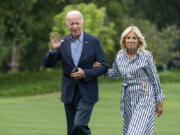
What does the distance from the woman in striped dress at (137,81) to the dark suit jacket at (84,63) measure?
43 centimetres

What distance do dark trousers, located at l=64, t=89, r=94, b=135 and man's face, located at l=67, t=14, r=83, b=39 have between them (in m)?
0.82

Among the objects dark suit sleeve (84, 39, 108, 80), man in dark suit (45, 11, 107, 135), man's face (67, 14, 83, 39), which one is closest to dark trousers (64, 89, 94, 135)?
man in dark suit (45, 11, 107, 135)

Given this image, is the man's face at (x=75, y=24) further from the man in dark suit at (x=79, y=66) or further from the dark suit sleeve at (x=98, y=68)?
the dark suit sleeve at (x=98, y=68)

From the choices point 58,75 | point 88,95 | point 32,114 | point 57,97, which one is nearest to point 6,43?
point 58,75

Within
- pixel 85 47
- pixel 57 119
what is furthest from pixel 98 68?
pixel 57 119

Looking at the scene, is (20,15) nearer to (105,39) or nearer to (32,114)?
(105,39)

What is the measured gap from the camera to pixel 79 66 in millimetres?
10023

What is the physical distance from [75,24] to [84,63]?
559 mm

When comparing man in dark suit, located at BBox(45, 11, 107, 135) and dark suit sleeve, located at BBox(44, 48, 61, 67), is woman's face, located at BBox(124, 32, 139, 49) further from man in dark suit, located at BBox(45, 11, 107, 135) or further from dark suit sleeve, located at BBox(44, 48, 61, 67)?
dark suit sleeve, located at BBox(44, 48, 61, 67)

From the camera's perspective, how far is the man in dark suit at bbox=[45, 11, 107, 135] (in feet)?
32.6

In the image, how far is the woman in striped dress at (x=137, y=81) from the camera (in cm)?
958

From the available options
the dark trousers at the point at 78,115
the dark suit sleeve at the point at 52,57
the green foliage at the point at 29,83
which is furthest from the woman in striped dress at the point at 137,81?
the green foliage at the point at 29,83

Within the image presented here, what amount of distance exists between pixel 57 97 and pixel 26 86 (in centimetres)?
402

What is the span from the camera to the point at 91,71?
988 centimetres
